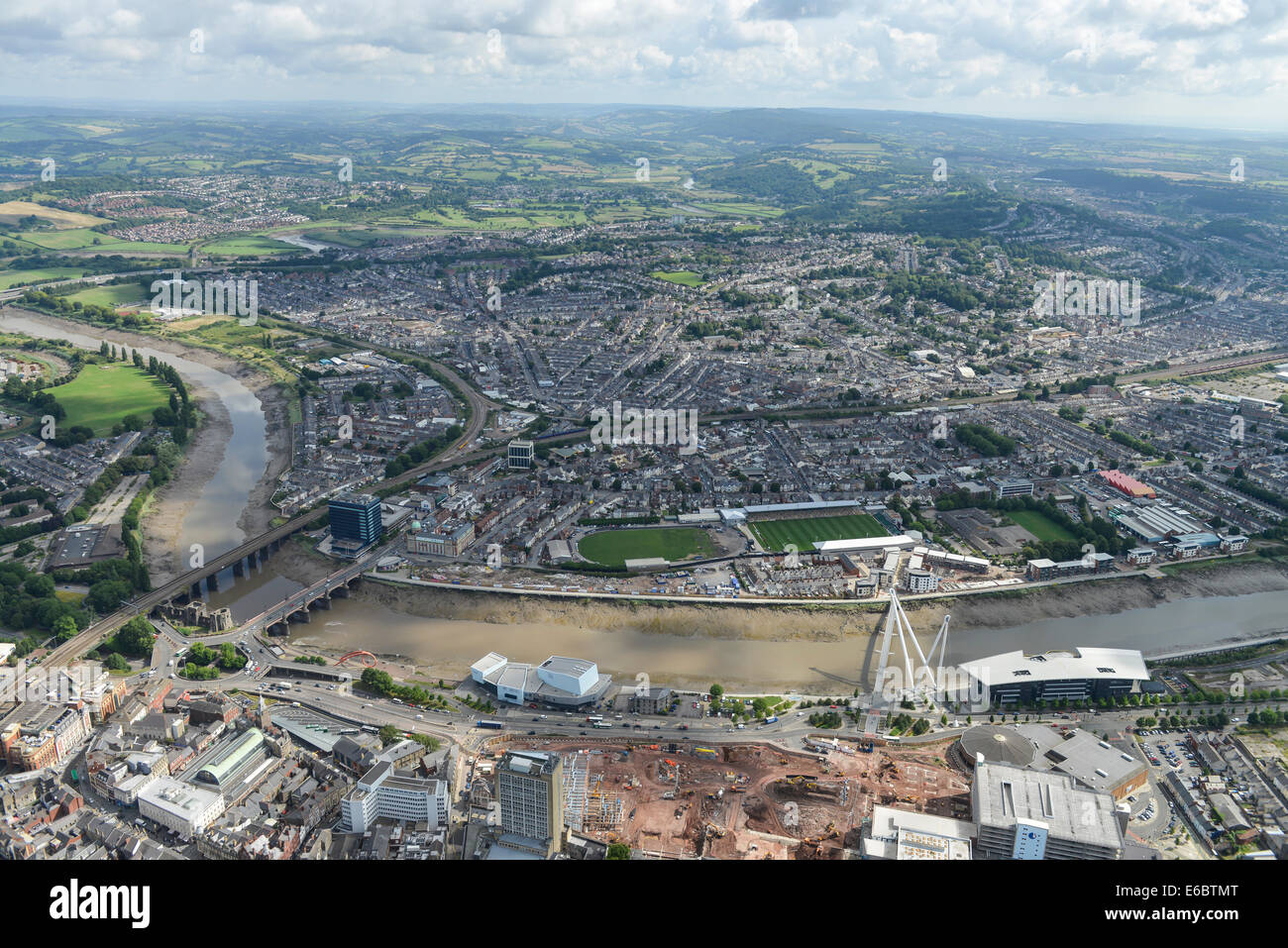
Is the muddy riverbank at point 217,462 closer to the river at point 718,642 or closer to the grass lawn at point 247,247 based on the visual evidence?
the river at point 718,642

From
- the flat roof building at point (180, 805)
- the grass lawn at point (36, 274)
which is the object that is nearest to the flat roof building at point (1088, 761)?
the flat roof building at point (180, 805)

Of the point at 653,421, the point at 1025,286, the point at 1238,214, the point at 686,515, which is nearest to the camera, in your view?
the point at 686,515

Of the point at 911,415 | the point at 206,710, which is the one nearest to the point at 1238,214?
the point at 911,415

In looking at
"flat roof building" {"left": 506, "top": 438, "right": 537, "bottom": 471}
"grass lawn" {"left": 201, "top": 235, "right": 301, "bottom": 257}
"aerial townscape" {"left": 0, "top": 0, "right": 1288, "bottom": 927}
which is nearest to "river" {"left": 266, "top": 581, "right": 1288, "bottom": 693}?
"aerial townscape" {"left": 0, "top": 0, "right": 1288, "bottom": 927}

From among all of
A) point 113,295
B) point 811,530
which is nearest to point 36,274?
point 113,295
